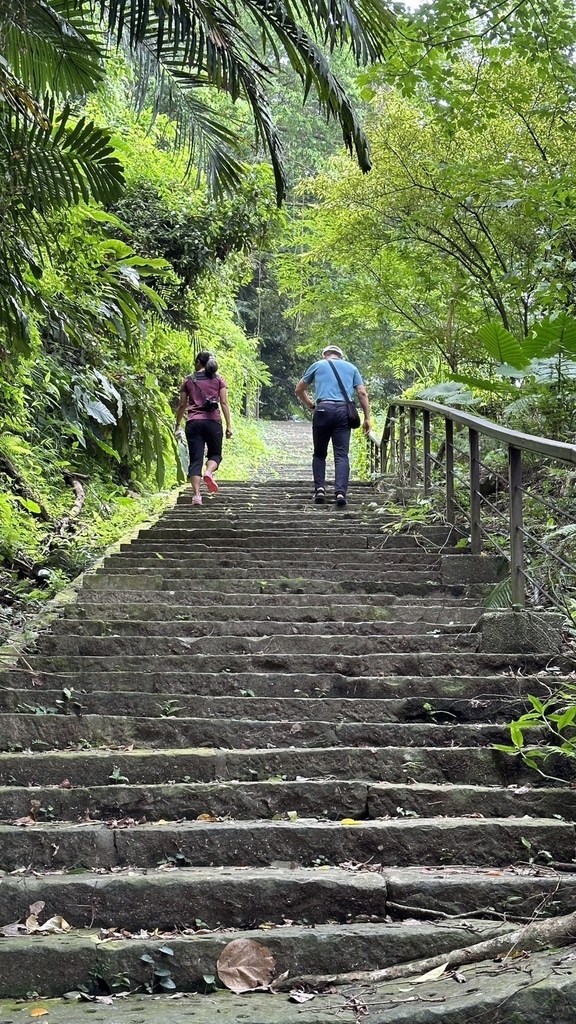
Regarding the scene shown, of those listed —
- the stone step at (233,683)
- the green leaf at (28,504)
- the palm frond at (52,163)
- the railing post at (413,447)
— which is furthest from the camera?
the railing post at (413,447)

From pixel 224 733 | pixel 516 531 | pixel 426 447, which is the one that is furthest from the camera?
pixel 426 447

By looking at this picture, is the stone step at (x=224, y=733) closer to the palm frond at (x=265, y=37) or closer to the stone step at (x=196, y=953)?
the stone step at (x=196, y=953)

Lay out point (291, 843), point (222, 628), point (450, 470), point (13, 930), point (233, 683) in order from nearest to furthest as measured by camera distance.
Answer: point (13, 930) < point (291, 843) < point (233, 683) < point (222, 628) < point (450, 470)

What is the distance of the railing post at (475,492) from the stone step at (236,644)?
4.02 feet

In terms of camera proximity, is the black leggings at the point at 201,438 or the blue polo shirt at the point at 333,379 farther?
the black leggings at the point at 201,438

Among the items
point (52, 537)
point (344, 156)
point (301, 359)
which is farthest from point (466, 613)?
point (301, 359)

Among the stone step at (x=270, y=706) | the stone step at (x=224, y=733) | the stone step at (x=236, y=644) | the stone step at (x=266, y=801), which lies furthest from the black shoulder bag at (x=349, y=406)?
the stone step at (x=266, y=801)

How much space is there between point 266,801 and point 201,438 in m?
6.24

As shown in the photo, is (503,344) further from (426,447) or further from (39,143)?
(39,143)

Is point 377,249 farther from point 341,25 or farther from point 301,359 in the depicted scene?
point 301,359

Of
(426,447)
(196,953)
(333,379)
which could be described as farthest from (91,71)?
(196,953)

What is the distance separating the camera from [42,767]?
13.8 feet

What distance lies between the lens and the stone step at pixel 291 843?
11.9ft

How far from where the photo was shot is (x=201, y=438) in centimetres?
987
